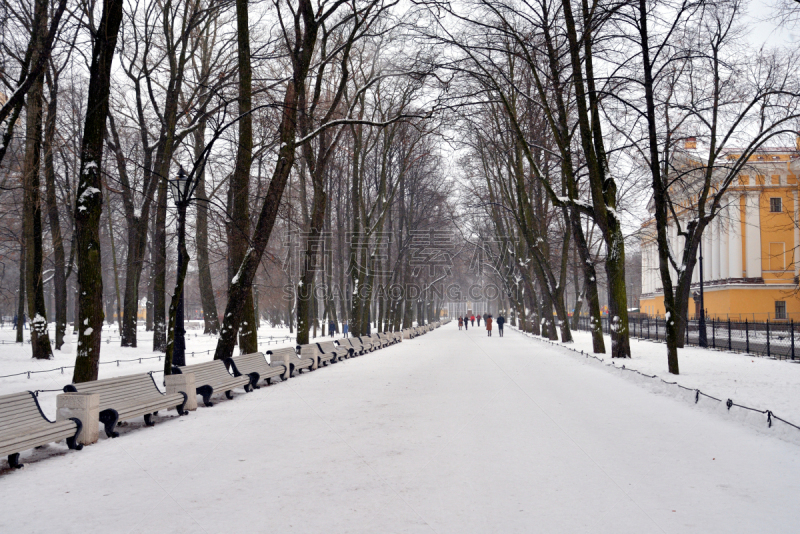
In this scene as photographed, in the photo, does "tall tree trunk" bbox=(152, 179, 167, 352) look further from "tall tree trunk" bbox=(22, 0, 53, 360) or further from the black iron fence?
the black iron fence

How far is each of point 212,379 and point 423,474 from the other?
6.73m

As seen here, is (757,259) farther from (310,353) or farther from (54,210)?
(54,210)

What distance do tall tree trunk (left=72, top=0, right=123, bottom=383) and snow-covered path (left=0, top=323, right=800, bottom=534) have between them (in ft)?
8.13

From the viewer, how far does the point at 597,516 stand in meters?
4.93

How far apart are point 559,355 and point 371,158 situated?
754 inches

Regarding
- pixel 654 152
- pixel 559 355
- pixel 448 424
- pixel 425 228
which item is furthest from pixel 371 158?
pixel 448 424


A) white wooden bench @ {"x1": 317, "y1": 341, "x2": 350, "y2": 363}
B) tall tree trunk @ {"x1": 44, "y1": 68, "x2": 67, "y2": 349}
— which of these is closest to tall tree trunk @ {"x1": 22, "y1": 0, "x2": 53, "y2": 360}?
tall tree trunk @ {"x1": 44, "y1": 68, "x2": 67, "y2": 349}

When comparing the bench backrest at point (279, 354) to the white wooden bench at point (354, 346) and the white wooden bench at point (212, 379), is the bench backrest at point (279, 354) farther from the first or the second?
the white wooden bench at point (354, 346)

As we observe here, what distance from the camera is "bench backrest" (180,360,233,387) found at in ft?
36.7

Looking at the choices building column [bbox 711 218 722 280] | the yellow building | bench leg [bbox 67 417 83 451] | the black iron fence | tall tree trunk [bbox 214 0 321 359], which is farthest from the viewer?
building column [bbox 711 218 722 280]

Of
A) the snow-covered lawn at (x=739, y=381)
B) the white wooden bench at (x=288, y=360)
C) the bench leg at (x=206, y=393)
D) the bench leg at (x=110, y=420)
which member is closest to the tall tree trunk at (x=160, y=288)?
the white wooden bench at (x=288, y=360)

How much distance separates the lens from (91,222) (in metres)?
11.1

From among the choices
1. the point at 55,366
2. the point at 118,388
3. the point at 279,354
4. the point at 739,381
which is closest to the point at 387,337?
the point at 279,354

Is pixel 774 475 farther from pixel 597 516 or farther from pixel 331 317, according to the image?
pixel 331 317
